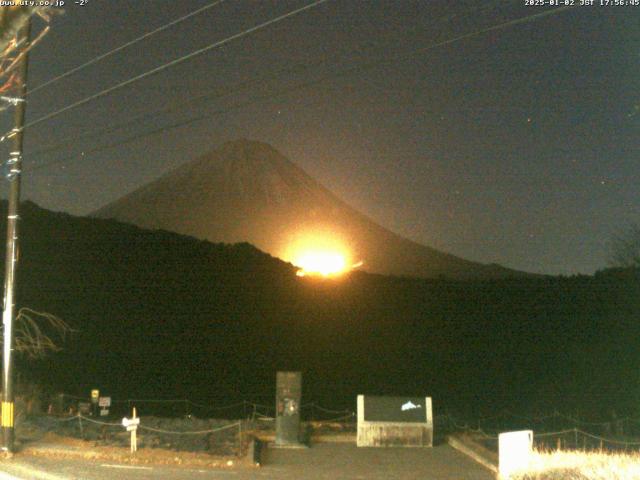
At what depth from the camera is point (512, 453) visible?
43.0ft

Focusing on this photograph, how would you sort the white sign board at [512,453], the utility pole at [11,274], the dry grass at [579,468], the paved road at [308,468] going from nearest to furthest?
the dry grass at [579,468] → the white sign board at [512,453] → the paved road at [308,468] → the utility pole at [11,274]

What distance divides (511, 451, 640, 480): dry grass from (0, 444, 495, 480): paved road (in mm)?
2280

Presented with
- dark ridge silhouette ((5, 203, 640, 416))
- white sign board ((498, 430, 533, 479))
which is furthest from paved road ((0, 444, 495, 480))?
dark ridge silhouette ((5, 203, 640, 416))

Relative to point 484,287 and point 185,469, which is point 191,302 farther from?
point 185,469

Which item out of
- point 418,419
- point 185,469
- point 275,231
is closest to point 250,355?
point 418,419

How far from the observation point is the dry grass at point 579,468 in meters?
10.2

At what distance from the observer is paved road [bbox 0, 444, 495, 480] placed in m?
14.0

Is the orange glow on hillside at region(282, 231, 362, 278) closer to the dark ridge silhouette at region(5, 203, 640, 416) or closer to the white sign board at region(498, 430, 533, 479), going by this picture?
the dark ridge silhouette at region(5, 203, 640, 416)

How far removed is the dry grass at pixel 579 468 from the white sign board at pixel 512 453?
0.65 feet

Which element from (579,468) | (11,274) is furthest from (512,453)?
(11,274)

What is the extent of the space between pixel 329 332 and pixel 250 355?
10682mm

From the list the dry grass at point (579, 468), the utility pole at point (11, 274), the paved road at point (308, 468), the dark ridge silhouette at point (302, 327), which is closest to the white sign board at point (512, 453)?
the dry grass at point (579, 468)

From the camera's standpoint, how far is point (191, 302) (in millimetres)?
62781

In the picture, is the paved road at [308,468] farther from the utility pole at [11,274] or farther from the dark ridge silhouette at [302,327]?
the dark ridge silhouette at [302,327]
